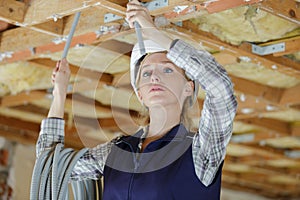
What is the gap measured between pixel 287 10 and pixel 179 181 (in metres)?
1.04

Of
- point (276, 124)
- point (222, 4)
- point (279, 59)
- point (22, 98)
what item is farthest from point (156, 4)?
point (276, 124)

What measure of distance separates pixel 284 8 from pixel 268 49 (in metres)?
0.56

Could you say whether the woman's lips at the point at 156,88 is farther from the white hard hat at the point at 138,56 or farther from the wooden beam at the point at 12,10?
the wooden beam at the point at 12,10

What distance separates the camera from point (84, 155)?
2080mm

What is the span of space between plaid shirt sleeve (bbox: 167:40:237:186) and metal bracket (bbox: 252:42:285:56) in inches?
52.1

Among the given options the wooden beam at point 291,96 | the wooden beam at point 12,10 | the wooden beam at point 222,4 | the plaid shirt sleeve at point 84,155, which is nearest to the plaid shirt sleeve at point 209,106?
the plaid shirt sleeve at point 84,155

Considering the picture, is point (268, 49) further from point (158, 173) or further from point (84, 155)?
point (158, 173)

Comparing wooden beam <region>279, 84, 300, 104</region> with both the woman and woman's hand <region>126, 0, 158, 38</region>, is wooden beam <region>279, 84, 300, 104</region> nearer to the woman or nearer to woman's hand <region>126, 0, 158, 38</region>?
the woman

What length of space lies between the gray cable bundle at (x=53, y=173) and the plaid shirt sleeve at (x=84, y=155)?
6 centimetres

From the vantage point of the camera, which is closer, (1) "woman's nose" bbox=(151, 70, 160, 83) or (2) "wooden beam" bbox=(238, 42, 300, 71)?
(1) "woman's nose" bbox=(151, 70, 160, 83)

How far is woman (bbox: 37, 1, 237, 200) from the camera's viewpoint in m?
1.71

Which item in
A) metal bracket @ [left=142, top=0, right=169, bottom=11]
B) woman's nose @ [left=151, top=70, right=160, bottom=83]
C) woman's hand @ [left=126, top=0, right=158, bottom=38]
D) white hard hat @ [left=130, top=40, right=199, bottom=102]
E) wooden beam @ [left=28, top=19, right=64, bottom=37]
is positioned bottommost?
woman's nose @ [left=151, top=70, right=160, bottom=83]

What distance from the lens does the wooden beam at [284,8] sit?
2388 mm

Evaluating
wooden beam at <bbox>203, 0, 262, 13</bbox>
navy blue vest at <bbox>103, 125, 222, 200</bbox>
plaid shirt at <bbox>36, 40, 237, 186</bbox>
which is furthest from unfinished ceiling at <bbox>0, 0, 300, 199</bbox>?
plaid shirt at <bbox>36, 40, 237, 186</bbox>
